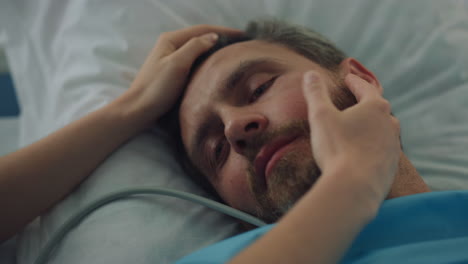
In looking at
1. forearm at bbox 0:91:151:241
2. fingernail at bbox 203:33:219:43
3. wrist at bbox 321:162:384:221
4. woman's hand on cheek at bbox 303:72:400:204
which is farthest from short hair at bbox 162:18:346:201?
wrist at bbox 321:162:384:221

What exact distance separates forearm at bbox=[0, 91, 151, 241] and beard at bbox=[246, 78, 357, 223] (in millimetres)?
370

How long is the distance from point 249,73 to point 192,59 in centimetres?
23

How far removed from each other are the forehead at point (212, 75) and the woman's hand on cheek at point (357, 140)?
0.30 meters

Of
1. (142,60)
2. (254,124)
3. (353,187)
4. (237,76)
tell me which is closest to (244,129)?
(254,124)

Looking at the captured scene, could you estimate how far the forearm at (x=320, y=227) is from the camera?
46cm

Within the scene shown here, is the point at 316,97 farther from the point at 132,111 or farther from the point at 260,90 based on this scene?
the point at 132,111

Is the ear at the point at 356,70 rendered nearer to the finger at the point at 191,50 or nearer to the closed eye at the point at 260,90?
the closed eye at the point at 260,90

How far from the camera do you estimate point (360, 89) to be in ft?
2.27

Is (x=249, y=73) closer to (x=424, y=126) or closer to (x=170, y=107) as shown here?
(x=170, y=107)

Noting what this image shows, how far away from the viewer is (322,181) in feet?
1.68

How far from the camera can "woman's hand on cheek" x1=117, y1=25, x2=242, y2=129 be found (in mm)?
990

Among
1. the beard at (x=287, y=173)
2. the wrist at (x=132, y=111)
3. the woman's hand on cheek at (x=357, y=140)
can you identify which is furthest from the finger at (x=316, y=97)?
the wrist at (x=132, y=111)

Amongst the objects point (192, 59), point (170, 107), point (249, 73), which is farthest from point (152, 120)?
point (249, 73)

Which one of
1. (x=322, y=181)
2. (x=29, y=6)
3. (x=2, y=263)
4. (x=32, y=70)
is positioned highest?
(x=322, y=181)
